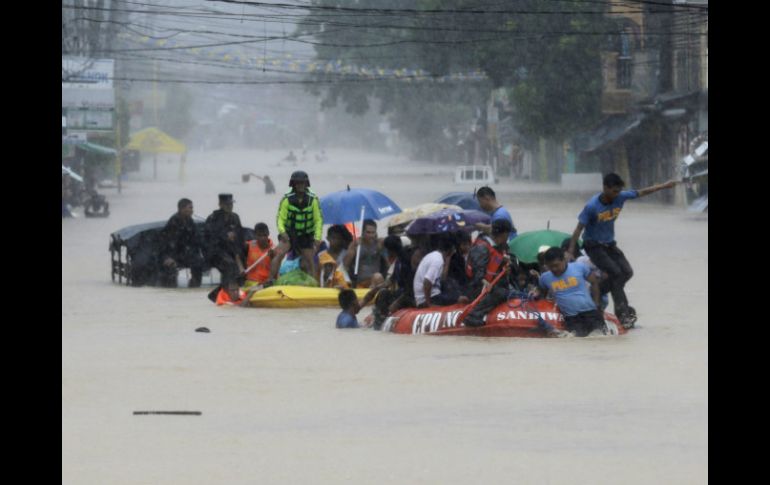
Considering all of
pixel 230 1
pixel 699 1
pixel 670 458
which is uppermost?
pixel 699 1

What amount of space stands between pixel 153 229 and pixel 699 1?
24939mm

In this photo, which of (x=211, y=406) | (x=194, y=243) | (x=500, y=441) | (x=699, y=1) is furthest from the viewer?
(x=699, y=1)

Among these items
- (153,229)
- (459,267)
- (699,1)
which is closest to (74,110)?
(699,1)

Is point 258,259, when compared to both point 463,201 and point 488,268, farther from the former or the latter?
point 488,268

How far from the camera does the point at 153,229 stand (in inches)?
880

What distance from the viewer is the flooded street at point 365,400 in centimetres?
872

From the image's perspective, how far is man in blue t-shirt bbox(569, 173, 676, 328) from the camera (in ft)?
50.3

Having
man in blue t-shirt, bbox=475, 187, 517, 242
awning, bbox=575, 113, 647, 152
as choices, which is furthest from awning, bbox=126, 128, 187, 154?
man in blue t-shirt, bbox=475, 187, 517, 242

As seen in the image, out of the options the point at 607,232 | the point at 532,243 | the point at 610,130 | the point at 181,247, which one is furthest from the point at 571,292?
the point at 610,130

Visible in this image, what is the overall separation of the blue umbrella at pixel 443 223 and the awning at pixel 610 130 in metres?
37.8

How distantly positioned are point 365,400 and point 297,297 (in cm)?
715

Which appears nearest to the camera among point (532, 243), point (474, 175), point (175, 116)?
point (532, 243)

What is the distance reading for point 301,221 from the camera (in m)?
18.9
